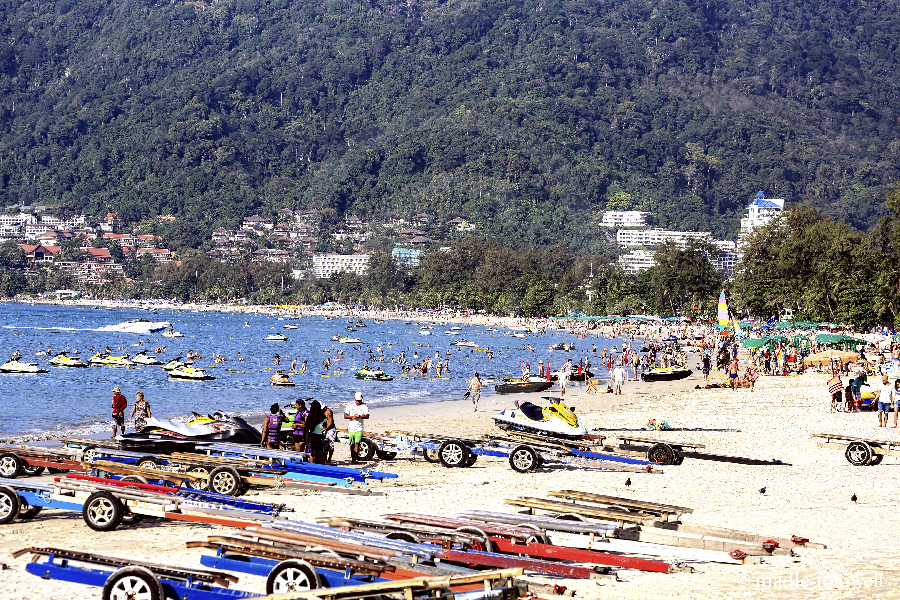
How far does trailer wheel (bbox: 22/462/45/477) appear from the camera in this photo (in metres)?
17.2

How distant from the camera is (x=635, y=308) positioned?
518 feet

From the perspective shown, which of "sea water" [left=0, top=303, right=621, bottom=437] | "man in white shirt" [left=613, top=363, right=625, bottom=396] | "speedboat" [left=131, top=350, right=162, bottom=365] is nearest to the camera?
"sea water" [left=0, top=303, right=621, bottom=437]

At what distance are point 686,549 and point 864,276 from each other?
8053cm

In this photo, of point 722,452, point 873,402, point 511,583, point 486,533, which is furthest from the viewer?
point 873,402

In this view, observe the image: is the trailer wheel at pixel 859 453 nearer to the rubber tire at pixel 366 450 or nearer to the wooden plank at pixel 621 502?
the wooden plank at pixel 621 502

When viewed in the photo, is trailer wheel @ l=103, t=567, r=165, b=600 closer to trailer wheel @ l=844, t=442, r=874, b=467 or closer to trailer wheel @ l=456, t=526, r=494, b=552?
trailer wheel @ l=456, t=526, r=494, b=552

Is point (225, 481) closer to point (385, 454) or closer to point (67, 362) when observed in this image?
point (385, 454)

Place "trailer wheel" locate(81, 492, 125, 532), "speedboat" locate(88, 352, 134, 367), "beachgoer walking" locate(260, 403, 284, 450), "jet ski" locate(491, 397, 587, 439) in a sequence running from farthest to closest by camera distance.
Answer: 1. "speedboat" locate(88, 352, 134, 367)
2. "jet ski" locate(491, 397, 587, 439)
3. "beachgoer walking" locate(260, 403, 284, 450)
4. "trailer wheel" locate(81, 492, 125, 532)

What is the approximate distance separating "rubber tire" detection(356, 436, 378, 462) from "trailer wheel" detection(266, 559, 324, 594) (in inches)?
468

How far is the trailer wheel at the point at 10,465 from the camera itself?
17.1 m

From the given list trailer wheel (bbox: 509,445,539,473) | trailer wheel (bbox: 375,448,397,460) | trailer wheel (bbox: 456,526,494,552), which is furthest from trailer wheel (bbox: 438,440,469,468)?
trailer wheel (bbox: 456,526,494,552)

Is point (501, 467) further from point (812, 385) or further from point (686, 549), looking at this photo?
point (812, 385)

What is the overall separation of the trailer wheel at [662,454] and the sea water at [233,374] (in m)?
17.3

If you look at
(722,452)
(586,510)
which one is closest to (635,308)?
(722,452)
